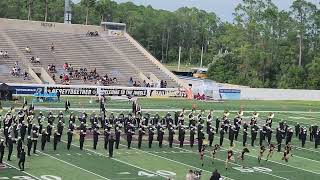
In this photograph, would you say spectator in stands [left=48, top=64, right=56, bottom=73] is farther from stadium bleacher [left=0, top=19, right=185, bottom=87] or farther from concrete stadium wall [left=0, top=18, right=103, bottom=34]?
concrete stadium wall [left=0, top=18, right=103, bottom=34]

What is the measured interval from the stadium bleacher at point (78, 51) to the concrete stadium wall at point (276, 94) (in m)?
5.77

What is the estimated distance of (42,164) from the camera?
23703mm

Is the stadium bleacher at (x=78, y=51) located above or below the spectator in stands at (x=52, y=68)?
above

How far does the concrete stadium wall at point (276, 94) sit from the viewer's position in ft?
189

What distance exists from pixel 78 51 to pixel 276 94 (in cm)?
1673

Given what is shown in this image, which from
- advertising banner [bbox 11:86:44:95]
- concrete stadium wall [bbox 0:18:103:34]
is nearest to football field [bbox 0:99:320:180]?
advertising banner [bbox 11:86:44:95]

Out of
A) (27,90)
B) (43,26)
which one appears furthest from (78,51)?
(27,90)

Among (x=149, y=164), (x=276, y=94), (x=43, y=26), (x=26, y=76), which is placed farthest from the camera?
(x=43, y=26)

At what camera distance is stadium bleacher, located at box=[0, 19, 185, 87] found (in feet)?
183

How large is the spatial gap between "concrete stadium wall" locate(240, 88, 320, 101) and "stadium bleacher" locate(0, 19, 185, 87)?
577 centimetres

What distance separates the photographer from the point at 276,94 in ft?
195

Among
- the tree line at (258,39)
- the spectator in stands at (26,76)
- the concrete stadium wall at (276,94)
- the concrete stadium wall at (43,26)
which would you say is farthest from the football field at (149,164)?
the tree line at (258,39)

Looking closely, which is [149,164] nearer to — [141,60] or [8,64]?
[8,64]

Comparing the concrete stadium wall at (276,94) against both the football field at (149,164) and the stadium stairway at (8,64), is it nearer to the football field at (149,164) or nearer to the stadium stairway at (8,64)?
the stadium stairway at (8,64)
